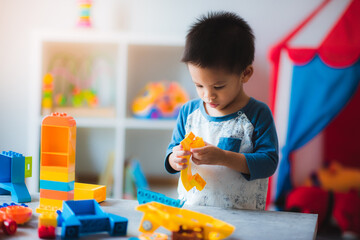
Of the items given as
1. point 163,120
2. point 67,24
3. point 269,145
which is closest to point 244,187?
point 269,145

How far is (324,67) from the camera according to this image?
219 cm

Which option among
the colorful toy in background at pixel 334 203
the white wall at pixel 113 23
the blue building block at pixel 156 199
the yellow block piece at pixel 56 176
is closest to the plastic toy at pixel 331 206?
the colorful toy in background at pixel 334 203

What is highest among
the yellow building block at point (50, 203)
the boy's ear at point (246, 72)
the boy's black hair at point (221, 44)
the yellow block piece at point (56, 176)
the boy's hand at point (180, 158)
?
the boy's black hair at point (221, 44)

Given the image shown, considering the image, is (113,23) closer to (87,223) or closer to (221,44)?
(221,44)

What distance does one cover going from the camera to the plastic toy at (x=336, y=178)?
2.38 meters

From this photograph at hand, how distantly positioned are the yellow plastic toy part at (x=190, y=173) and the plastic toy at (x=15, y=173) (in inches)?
13.0

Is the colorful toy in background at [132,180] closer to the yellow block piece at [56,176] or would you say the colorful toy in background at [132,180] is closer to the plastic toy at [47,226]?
the yellow block piece at [56,176]

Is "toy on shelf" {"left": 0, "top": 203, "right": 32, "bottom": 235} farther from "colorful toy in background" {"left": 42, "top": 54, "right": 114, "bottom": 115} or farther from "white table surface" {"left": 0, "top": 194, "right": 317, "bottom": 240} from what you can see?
"colorful toy in background" {"left": 42, "top": 54, "right": 114, "bottom": 115}

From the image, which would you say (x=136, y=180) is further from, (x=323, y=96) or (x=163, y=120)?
(x=323, y=96)

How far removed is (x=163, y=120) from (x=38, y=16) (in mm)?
1004

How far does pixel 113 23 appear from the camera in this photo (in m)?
2.53

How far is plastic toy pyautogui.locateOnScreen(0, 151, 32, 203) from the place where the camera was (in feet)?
2.99

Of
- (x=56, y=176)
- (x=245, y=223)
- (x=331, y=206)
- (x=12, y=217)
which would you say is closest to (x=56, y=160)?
(x=56, y=176)

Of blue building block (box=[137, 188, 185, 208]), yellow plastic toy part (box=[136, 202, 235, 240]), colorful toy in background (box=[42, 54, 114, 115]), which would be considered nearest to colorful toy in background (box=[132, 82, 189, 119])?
colorful toy in background (box=[42, 54, 114, 115])
